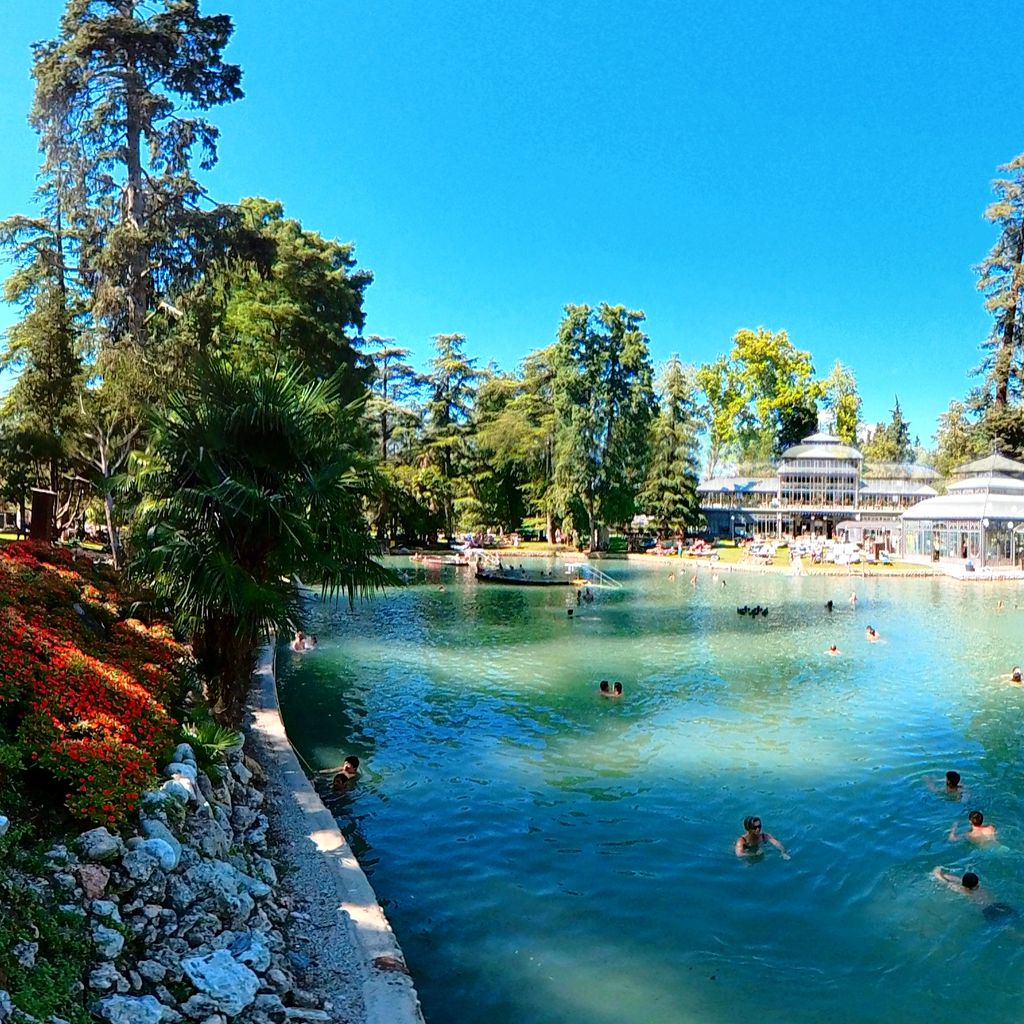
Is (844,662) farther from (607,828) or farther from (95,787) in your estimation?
(95,787)

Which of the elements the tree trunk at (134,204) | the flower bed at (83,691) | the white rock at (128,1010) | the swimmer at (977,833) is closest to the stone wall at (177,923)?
the white rock at (128,1010)

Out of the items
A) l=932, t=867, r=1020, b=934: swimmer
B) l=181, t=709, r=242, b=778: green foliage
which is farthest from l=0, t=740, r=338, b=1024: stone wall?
l=932, t=867, r=1020, b=934: swimmer

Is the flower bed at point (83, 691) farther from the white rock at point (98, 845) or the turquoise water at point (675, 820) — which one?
the turquoise water at point (675, 820)

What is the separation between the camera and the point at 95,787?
Result: 5.41 meters

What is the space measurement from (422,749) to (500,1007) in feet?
21.2

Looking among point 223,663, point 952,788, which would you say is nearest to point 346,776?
point 223,663

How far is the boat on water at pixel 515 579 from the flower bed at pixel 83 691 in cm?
2566

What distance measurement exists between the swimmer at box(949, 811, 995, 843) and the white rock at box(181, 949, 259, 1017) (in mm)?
8038

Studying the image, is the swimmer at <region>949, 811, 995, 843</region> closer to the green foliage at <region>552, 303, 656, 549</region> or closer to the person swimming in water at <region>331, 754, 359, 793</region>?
the person swimming in water at <region>331, 754, 359, 793</region>

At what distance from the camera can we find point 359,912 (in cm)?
643

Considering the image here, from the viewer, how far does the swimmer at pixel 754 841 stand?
8.62 meters

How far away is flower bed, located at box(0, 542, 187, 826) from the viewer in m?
5.46

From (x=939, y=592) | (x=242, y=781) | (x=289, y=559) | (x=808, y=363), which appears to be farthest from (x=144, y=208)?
(x=808, y=363)

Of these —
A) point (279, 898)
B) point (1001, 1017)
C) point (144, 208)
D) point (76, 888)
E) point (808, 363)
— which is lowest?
point (1001, 1017)
